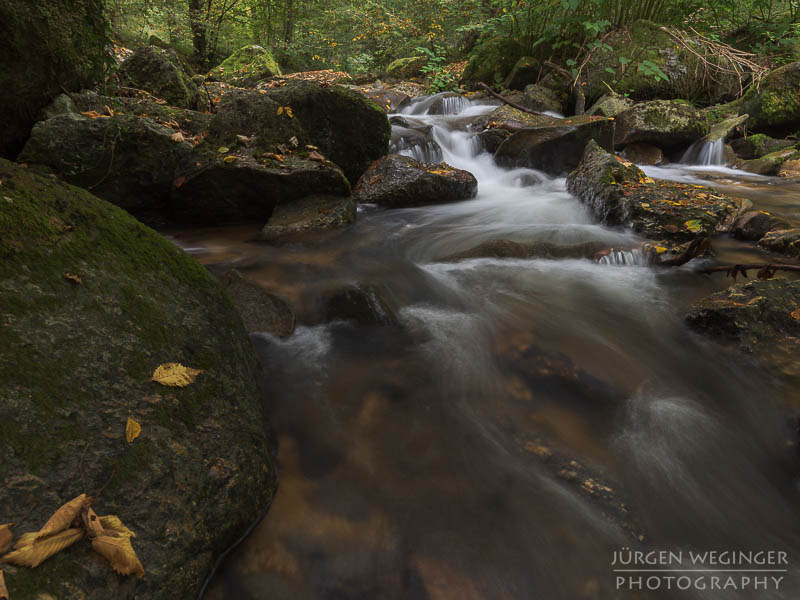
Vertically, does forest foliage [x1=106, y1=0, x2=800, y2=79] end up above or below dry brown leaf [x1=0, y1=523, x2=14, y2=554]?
above

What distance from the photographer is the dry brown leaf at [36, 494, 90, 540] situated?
120cm

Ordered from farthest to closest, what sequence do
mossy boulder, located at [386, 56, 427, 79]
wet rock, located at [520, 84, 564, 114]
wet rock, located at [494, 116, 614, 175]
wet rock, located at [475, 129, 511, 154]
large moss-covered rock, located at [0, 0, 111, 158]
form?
mossy boulder, located at [386, 56, 427, 79] < wet rock, located at [520, 84, 564, 114] < wet rock, located at [475, 129, 511, 154] < wet rock, located at [494, 116, 614, 175] < large moss-covered rock, located at [0, 0, 111, 158]

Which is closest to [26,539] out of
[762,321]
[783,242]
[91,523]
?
[91,523]

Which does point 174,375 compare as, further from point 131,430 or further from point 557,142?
point 557,142

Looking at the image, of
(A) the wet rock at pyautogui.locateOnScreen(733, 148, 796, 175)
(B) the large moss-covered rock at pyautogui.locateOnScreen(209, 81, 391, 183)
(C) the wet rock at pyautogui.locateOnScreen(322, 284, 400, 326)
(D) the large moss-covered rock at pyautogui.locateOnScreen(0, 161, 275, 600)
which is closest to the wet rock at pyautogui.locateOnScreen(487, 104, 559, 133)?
(B) the large moss-covered rock at pyautogui.locateOnScreen(209, 81, 391, 183)

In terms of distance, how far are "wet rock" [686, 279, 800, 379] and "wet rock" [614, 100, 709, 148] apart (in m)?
7.60

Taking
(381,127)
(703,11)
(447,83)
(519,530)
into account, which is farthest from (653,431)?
(703,11)

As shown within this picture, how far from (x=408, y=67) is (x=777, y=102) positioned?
12.8 metres

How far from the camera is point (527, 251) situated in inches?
196

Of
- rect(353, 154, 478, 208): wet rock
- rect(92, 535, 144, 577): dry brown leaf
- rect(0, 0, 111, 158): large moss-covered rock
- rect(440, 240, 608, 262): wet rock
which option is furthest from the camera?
rect(353, 154, 478, 208): wet rock

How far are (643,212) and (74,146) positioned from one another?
6530 millimetres

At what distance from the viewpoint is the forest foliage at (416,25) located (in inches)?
453

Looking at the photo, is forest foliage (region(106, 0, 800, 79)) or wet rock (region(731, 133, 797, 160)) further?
forest foliage (region(106, 0, 800, 79))

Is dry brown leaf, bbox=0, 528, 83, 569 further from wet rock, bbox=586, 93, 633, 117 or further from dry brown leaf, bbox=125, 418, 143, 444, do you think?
wet rock, bbox=586, 93, 633, 117
